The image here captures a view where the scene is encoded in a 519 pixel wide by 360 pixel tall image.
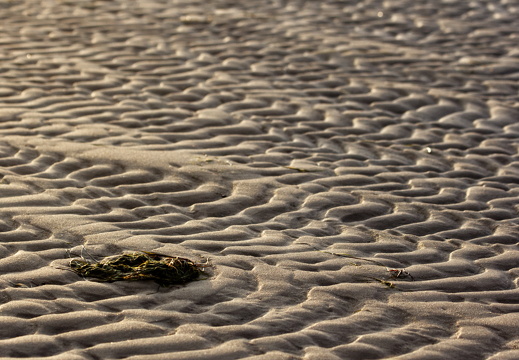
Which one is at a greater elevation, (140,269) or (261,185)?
(140,269)

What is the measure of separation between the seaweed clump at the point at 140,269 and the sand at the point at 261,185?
52 millimetres

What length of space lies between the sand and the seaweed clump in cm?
5

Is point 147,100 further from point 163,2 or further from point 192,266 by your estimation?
point 163,2

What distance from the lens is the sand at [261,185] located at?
3.36m

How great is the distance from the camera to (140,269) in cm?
365

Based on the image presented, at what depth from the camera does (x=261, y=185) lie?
15.9 ft

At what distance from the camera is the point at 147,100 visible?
20.8 ft

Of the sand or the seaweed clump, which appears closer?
the sand

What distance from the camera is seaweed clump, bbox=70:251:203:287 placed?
3.62 m

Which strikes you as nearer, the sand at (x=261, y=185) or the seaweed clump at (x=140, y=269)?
the sand at (x=261, y=185)

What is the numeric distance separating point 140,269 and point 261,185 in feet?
4.52

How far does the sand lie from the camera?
11.0ft

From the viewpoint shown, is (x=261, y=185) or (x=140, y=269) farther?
(x=261, y=185)

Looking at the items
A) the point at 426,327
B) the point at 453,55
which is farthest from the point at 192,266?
the point at 453,55
